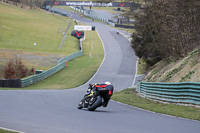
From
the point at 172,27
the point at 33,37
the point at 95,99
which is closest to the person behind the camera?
the point at 95,99

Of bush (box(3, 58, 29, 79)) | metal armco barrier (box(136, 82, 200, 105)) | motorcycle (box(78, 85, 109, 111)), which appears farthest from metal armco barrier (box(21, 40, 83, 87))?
motorcycle (box(78, 85, 109, 111))

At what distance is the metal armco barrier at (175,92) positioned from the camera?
17.1m

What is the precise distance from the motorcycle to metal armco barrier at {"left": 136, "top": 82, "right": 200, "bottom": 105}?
162 inches

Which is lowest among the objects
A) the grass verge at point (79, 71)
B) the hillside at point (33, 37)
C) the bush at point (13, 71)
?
the grass verge at point (79, 71)

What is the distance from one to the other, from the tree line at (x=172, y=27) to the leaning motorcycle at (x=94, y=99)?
11669 mm

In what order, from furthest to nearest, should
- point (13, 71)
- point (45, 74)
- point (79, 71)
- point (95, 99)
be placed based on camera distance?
point (79, 71), point (45, 74), point (13, 71), point (95, 99)

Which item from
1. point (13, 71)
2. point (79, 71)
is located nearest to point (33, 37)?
point (79, 71)

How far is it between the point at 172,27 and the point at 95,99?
22790 millimetres

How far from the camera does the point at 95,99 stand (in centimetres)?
1541

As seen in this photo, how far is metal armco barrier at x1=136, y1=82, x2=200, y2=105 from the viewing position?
17.1m

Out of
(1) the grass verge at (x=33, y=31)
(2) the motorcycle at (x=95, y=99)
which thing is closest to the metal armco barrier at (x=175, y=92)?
(2) the motorcycle at (x=95, y=99)

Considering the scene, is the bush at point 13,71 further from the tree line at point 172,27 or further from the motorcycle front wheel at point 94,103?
the motorcycle front wheel at point 94,103

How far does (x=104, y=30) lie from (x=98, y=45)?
2314 centimetres

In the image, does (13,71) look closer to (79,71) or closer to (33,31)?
(79,71)
